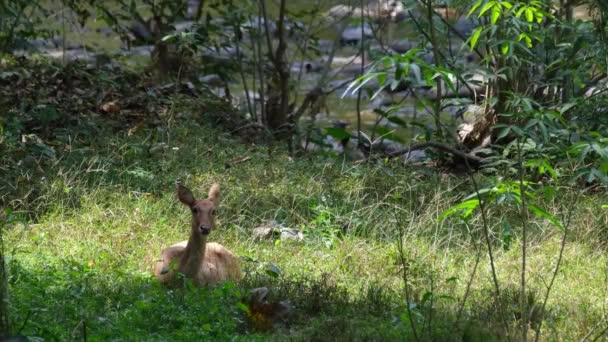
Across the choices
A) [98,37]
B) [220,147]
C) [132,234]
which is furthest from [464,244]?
[98,37]

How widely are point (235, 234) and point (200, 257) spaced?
1.16m

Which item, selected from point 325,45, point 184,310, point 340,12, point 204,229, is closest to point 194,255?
point 204,229

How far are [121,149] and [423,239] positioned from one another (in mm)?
2940

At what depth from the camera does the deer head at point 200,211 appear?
21.3 feet

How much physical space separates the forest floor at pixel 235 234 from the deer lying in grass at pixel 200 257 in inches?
5.2

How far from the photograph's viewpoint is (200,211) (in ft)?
21.7

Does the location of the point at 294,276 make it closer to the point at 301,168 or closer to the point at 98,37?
the point at 301,168

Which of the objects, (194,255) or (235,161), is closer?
(194,255)

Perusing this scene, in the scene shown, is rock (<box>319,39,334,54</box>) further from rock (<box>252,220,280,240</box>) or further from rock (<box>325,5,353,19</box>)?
rock (<box>252,220,280,240</box>)

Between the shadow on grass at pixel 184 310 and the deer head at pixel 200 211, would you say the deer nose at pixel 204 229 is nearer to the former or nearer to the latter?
the deer head at pixel 200 211

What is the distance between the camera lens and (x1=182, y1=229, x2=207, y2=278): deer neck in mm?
6357

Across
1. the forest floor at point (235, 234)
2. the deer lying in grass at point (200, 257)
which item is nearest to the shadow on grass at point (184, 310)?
the forest floor at point (235, 234)

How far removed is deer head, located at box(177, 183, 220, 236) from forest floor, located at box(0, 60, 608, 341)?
1.29 ft

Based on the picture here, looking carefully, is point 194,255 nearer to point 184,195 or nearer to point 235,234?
point 184,195
